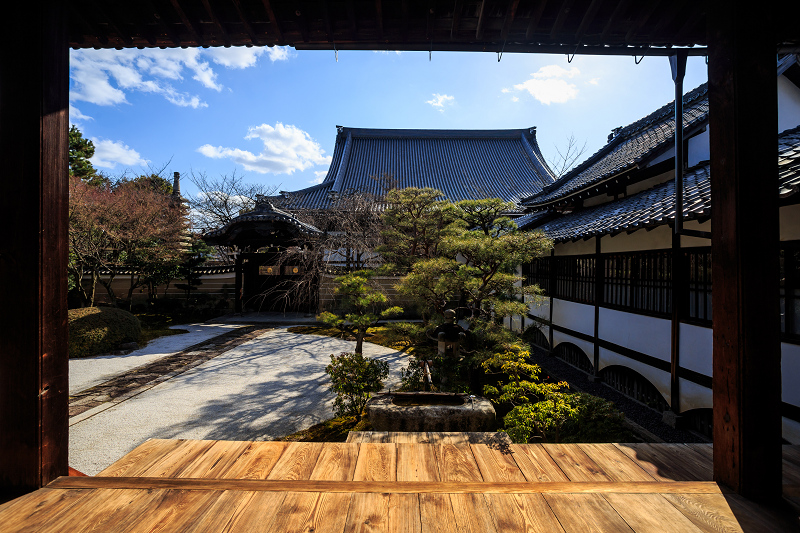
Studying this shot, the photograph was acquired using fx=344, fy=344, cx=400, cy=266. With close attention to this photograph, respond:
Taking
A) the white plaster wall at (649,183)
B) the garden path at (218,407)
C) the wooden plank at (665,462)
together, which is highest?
the white plaster wall at (649,183)

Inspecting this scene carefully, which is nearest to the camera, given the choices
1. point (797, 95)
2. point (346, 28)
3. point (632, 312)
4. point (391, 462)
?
→ point (391, 462)

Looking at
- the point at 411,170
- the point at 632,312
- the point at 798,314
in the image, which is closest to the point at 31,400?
the point at 798,314

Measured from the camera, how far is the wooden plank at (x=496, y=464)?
6.29 feet

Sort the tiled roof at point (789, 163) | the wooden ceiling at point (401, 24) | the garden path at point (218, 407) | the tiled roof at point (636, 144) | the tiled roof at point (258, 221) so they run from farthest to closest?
1. the tiled roof at point (258, 221)
2. the tiled roof at point (636, 144)
3. the garden path at point (218, 407)
4. the tiled roof at point (789, 163)
5. the wooden ceiling at point (401, 24)

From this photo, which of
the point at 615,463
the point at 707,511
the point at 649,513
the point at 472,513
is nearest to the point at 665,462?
the point at 615,463

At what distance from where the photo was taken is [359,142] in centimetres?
2191

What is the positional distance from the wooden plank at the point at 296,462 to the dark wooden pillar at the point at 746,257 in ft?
7.27

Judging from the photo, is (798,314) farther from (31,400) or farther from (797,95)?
(31,400)

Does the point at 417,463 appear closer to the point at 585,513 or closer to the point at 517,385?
the point at 585,513

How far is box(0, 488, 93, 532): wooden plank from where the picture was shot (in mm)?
1492

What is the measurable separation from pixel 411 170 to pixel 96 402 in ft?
57.1

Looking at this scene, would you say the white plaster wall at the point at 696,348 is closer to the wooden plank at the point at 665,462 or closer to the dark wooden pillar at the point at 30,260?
the wooden plank at the point at 665,462

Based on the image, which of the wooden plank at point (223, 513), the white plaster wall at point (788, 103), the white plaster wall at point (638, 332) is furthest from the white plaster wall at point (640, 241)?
the wooden plank at point (223, 513)

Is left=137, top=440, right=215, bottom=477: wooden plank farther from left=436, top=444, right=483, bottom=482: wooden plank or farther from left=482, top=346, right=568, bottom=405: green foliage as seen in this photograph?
left=482, top=346, right=568, bottom=405: green foliage
